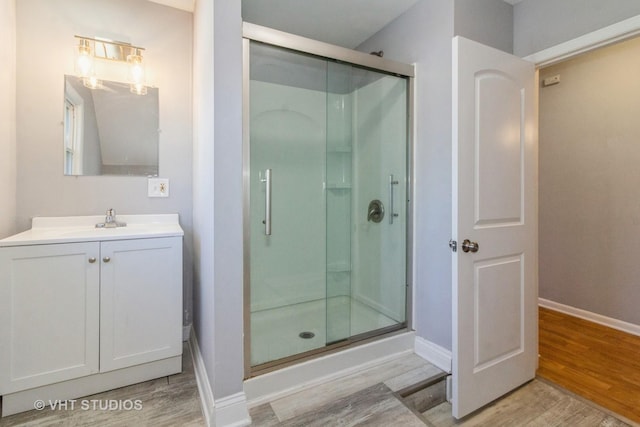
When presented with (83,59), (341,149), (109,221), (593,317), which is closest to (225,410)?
(109,221)

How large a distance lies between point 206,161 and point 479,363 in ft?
5.98

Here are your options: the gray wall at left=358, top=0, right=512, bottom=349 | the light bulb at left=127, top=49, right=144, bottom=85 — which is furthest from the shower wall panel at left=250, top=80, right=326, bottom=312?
the light bulb at left=127, top=49, right=144, bottom=85

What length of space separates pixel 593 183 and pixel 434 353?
2295mm

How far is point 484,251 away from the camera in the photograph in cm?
163

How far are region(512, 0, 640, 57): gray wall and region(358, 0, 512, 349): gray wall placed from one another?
0.09 meters

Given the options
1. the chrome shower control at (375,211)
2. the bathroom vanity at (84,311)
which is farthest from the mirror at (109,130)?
the chrome shower control at (375,211)

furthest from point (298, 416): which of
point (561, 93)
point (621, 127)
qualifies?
point (561, 93)

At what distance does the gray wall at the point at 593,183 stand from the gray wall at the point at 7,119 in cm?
432

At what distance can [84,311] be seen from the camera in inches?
62.4

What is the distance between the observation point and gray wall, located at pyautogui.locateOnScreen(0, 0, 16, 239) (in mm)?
1658

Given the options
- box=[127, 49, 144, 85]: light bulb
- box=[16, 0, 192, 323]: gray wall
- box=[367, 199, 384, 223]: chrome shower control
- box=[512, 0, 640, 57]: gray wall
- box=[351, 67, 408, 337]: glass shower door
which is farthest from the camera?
box=[367, 199, 384, 223]: chrome shower control

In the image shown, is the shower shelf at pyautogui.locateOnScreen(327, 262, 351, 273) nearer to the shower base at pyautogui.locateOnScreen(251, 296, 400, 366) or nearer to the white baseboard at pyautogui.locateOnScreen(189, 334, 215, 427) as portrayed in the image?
the shower base at pyautogui.locateOnScreen(251, 296, 400, 366)

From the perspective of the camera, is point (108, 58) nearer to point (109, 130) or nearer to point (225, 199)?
point (109, 130)

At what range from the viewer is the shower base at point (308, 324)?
1.75m
